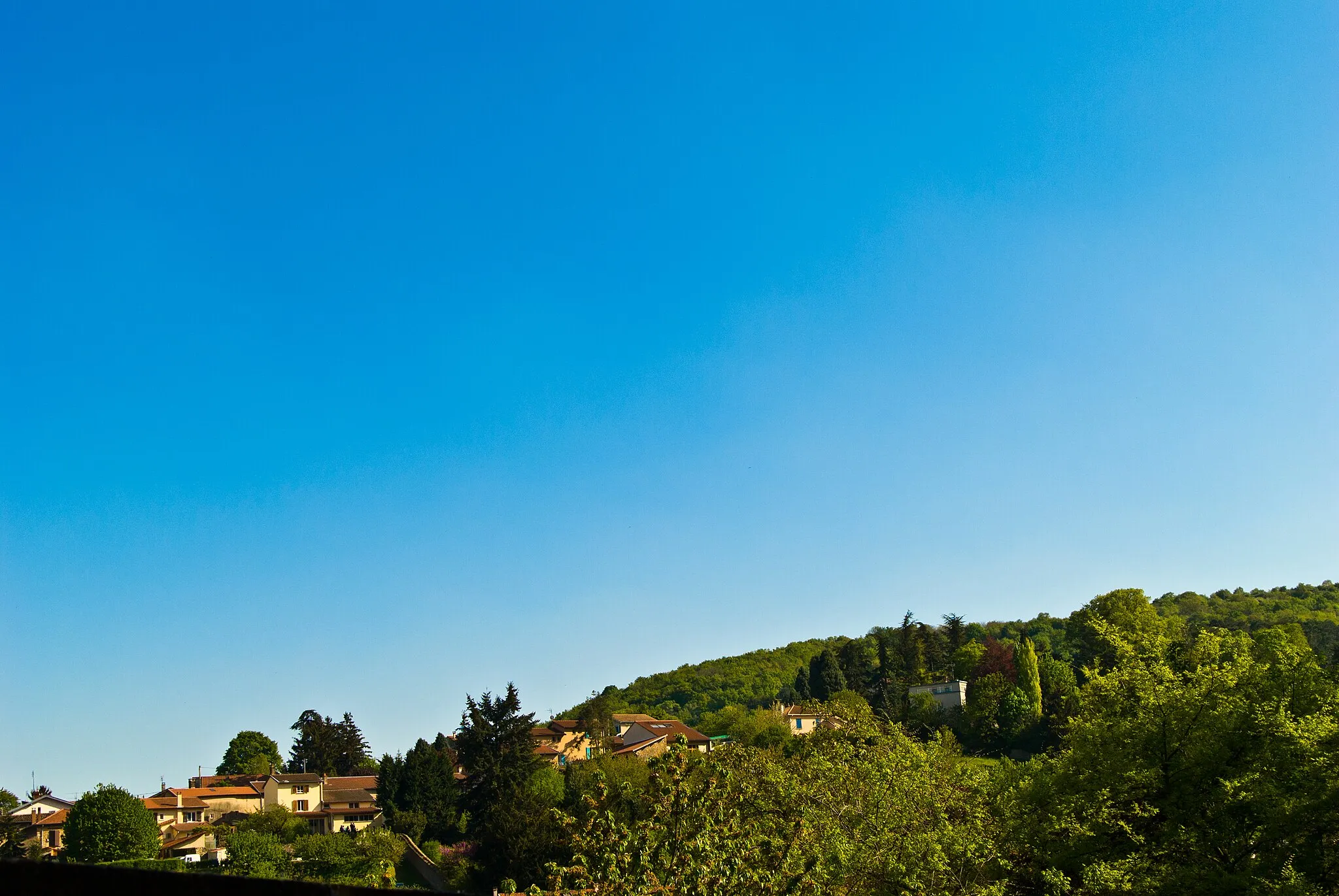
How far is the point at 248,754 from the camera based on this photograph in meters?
108

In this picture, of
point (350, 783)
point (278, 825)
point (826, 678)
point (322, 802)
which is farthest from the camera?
point (826, 678)

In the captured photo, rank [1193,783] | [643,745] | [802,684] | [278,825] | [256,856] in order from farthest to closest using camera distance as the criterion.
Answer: [802,684] < [643,745] < [278,825] < [256,856] < [1193,783]

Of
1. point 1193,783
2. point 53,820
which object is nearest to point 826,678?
point 53,820

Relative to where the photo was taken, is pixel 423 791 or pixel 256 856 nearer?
pixel 256 856

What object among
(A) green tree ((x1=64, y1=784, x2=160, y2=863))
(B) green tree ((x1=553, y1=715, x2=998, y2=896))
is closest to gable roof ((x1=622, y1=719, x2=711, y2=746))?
(A) green tree ((x1=64, y1=784, x2=160, y2=863))

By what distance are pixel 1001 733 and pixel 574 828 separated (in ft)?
217

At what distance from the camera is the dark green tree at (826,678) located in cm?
9550

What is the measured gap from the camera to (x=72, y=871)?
1345 millimetres

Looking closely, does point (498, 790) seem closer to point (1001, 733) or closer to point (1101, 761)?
point (1001, 733)

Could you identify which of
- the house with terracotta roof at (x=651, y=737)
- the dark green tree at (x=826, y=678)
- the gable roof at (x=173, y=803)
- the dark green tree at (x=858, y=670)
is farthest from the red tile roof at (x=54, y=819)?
the dark green tree at (x=858, y=670)

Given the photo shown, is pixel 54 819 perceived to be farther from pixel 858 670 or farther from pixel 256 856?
pixel 858 670

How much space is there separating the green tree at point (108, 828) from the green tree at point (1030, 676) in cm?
6310

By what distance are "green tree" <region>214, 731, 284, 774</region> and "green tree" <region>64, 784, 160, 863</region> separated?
46264mm

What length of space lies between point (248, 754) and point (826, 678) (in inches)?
2542
